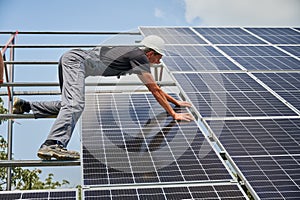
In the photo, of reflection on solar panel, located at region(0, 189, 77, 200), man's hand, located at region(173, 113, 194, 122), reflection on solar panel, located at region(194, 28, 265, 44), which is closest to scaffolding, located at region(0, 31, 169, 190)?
reflection on solar panel, located at region(0, 189, 77, 200)

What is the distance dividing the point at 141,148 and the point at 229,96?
2186mm

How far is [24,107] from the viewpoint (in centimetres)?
654

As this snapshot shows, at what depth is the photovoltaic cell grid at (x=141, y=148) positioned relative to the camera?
5074 mm

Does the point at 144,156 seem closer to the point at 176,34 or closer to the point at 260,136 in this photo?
the point at 260,136

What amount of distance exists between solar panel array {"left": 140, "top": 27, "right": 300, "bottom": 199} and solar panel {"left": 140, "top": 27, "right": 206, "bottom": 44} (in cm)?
2

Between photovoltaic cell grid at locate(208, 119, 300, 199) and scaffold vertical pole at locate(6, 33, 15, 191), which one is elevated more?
scaffold vertical pole at locate(6, 33, 15, 191)

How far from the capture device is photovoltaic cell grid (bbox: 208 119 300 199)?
4.90 m

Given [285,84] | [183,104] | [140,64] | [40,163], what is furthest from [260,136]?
[40,163]

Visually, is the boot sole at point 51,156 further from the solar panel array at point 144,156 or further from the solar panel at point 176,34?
the solar panel at point 176,34

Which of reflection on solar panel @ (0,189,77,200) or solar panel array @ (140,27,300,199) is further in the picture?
solar panel array @ (140,27,300,199)

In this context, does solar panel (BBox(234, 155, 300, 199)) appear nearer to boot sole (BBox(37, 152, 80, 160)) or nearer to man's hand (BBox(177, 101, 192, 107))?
man's hand (BBox(177, 101, 192, 107))

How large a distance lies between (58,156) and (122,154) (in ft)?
2.44

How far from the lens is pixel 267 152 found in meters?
5.55

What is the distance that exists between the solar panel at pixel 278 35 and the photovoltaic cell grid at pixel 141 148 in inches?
211
